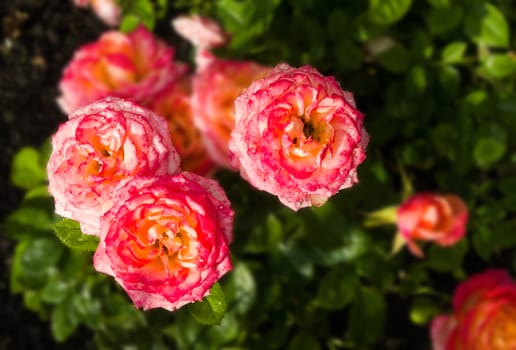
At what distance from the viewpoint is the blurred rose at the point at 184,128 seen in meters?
1.05

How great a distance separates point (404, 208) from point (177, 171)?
57 centimetres

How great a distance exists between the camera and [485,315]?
1112mm

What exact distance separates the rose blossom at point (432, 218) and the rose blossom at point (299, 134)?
1.70 feet

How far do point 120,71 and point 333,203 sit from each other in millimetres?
393

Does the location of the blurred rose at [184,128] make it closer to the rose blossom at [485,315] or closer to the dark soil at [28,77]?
the rose blossom at [485,315]

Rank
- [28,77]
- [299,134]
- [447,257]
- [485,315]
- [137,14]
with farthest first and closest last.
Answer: [28,77], [447,257], [137,14], [485,315], [299,134]

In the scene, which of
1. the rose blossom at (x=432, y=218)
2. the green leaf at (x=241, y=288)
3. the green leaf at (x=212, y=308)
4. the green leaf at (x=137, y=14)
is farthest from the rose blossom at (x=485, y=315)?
the green leaf at (x=137, y=14)

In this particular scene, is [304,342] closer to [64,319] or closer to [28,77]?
[64,319]

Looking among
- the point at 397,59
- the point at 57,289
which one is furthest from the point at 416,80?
the point at 57,289

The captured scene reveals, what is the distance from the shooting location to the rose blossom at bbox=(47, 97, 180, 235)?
66cm

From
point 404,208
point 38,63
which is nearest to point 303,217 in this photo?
point 404,208

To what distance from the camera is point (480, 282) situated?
1164mm

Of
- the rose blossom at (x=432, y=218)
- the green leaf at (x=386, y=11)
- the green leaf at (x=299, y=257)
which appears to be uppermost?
the green leaf at (x=386, y=11)

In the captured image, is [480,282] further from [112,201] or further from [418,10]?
[112,201]
